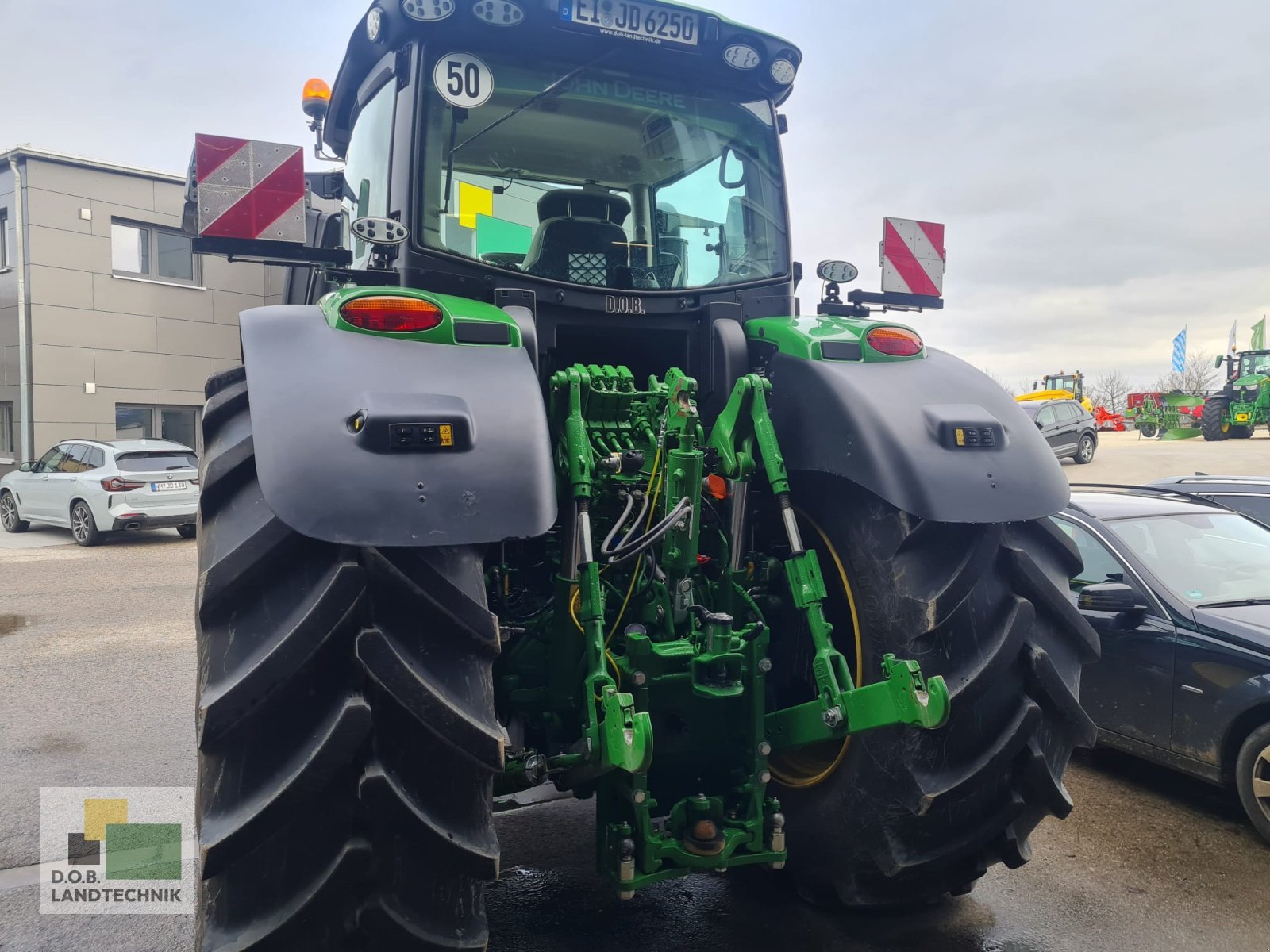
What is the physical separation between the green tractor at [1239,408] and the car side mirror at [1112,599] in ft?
92.1

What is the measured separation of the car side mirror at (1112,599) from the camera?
502 centimetres

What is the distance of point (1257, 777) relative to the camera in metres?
4.43

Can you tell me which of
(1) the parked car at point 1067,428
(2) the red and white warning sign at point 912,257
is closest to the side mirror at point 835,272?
(2) the red and white warning sign at point 912,257

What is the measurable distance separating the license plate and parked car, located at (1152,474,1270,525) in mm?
5920

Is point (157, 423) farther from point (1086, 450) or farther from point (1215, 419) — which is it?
point (1215, 419)

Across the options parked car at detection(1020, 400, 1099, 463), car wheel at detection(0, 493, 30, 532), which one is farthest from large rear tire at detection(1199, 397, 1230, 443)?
car wheel at detection(0, 493, 30, 532)

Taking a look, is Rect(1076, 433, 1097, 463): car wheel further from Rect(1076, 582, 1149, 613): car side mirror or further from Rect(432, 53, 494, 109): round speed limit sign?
Rect(432, 53, 494, 109): round speed limit sign

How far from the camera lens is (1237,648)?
4656 mm

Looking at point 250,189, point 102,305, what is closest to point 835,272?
point 250,189

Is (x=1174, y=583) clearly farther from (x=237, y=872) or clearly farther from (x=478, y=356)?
(x=237, y=872)

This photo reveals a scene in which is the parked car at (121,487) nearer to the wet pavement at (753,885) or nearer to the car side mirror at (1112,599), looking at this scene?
the wet pavement at (753,885)

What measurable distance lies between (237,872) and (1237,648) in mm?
4442

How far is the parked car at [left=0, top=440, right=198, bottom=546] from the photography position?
14.0m

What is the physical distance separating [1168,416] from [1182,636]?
31247 mm
